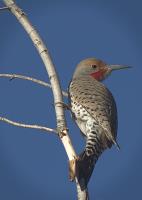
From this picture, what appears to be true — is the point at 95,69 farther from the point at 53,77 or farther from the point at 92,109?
the point at 53,77

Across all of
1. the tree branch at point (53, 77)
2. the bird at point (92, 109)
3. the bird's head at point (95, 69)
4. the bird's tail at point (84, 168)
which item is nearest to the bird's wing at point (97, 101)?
the bird at point (92, 109)

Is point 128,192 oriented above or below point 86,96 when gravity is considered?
below

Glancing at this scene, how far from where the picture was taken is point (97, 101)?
26.3 ft

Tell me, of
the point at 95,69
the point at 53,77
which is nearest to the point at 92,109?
the point at 95,69

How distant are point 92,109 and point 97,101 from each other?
9.9 inches

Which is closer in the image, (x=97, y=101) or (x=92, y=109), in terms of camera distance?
(x=92, y=109)

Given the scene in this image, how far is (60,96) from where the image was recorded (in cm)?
625

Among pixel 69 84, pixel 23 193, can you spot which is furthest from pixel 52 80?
pixel 23 193

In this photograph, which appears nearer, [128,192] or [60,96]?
[60,96]

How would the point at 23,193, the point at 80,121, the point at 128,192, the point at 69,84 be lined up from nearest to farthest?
the point at 80,121 → the point at 69,84 → the point at 128,192 → the point at 23,193

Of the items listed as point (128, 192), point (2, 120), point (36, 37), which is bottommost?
point (128, 192)

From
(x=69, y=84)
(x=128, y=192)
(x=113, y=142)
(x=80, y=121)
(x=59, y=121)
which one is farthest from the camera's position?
(x=128, y=192)

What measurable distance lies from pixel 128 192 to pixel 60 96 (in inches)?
436

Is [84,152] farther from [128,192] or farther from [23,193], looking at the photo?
[23,193]
